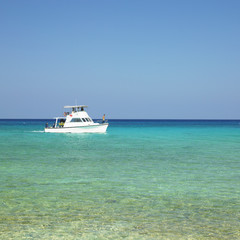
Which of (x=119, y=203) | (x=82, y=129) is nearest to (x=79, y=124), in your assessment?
(x=82, y=129)

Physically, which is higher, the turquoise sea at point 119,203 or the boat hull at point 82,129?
the boat hull at point 82,129

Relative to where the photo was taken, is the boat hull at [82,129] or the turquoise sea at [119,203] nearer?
the turquoise sea at [119,203]

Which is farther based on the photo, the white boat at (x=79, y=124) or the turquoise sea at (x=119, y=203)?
the white boat at (x=79, y=124)

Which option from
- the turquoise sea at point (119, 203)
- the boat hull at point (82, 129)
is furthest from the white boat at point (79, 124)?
the turquoise sea at point (119, 203)

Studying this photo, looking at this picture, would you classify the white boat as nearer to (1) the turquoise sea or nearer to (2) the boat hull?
(2) the boat hull

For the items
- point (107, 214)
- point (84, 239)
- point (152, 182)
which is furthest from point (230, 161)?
point (84, 239)

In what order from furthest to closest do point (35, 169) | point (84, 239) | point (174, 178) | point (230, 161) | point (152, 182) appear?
1. point (230, 161)
2. point (35, 169)
3. point (174, 178)
4. point (152, 182)
5. point (84, 239)

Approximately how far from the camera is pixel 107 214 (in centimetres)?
736

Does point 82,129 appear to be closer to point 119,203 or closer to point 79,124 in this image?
point 79,124

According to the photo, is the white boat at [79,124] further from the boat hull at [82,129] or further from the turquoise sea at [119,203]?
the turquoise sea at [119,203]

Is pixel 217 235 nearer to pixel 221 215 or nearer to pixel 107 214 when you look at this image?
pixel 221 215

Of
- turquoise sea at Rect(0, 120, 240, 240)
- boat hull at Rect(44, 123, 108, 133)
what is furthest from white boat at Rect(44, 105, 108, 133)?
turquoise sea at Rect(0, 120, 240, 240)

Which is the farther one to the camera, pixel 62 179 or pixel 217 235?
pixel 62 179

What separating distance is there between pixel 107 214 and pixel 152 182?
14.0 feet
